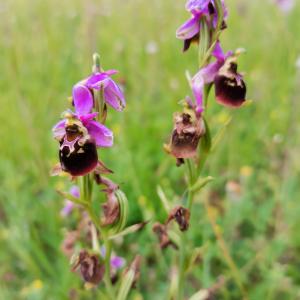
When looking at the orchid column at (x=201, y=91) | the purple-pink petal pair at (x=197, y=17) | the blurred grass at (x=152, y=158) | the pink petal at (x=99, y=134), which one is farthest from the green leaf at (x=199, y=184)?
the blurred grass at (x=152, y=158)

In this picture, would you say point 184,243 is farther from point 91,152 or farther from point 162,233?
point 91,152

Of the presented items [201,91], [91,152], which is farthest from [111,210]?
[201,91]

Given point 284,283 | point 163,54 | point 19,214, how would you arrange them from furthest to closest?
point 163,54 → point 19,214 → point 284,283

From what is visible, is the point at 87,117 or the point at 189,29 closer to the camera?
the point at 87,117

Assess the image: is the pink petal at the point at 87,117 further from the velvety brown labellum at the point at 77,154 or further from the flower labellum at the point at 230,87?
the flower labellum at the point at 230,87

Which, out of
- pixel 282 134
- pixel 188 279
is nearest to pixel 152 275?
pixel 188 279

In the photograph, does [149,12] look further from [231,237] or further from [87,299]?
[87,299]
